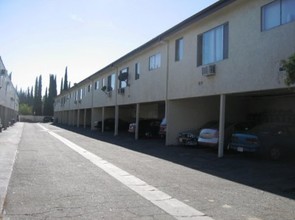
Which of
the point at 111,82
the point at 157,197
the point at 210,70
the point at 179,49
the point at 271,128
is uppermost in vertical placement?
the point at 179,49

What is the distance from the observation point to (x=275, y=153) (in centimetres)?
1662

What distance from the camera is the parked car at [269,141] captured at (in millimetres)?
16656

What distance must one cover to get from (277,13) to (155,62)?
12382mm

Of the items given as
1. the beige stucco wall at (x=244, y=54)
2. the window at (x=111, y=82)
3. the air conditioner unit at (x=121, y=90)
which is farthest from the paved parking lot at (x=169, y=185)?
the window at (x=111, y=82)

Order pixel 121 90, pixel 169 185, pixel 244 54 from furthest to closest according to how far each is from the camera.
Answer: pixel 121 90, pixel 244 54, pixel 169 185

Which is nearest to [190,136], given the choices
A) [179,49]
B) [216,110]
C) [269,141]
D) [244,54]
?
[216,110]

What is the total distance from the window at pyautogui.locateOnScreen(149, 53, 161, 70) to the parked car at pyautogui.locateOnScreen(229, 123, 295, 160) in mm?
8967

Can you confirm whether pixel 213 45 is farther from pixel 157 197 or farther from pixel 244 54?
pixel 157 197

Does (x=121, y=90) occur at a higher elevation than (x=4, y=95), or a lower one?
higher

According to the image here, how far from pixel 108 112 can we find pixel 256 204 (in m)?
41.3

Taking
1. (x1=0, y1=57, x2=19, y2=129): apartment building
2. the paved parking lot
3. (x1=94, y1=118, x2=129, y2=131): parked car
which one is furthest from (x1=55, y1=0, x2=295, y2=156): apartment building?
(x1=0, y1=57, x2=19, y2=129): apartment building

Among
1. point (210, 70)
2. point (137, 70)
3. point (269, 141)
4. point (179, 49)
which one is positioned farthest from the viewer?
point (137, 70)

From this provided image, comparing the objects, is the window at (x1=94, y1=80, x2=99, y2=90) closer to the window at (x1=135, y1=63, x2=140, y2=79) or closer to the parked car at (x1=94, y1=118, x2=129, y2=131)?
the parked car at (x1=94, y1=118, x2=129, y2=131)

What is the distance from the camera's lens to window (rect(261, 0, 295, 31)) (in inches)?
522
